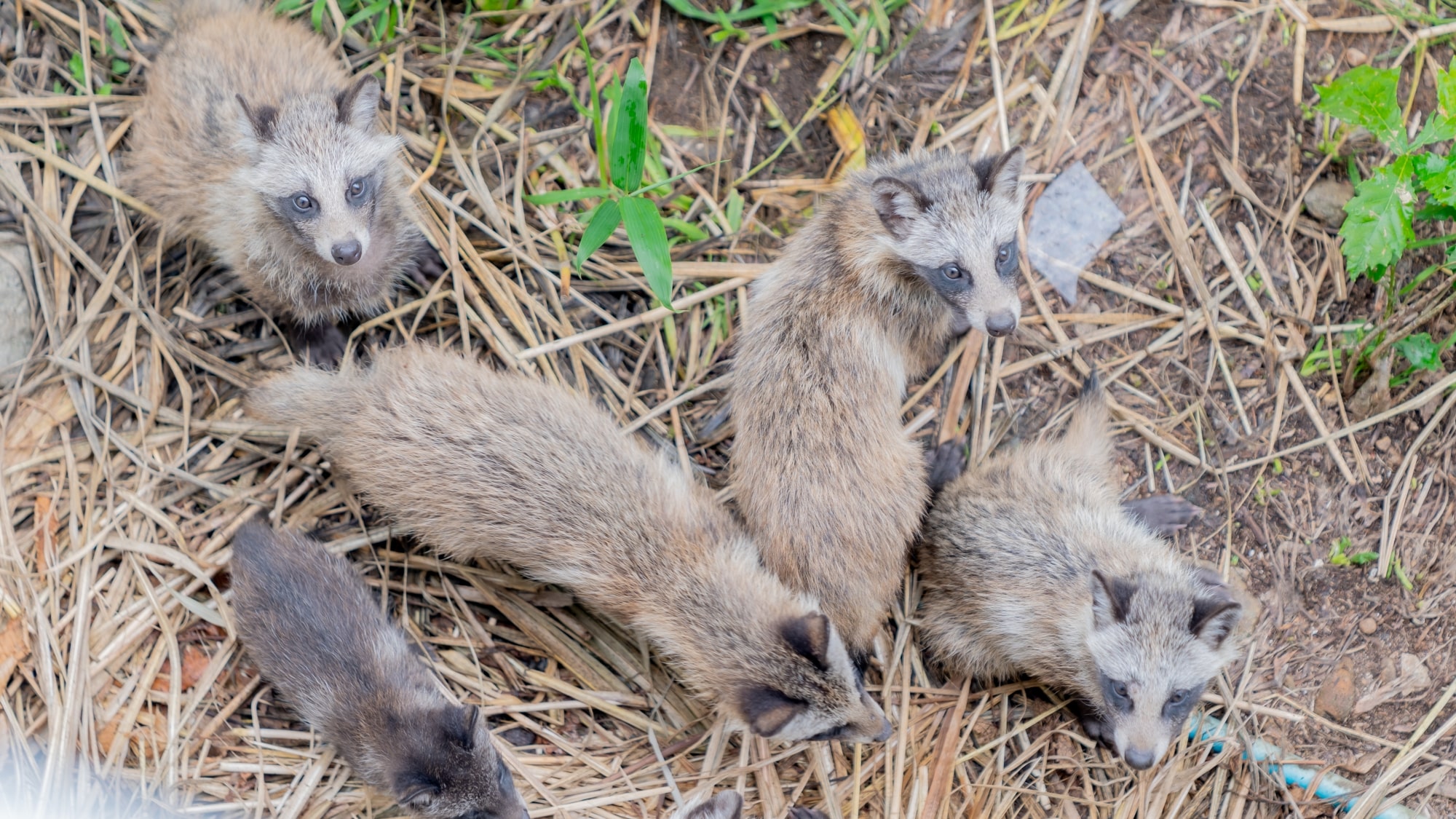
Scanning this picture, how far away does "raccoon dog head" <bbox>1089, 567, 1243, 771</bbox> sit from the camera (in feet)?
15.2

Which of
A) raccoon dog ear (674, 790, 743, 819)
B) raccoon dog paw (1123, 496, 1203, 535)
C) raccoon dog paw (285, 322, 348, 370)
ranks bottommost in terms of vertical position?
raccoon dog ear (674, 790, 743, 819)

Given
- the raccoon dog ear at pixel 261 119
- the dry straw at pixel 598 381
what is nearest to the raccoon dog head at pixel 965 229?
the dry straw at pixel 598 381

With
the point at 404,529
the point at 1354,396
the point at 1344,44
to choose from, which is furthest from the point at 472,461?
the point at 1344,44

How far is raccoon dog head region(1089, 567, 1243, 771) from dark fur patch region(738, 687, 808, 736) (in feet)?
4.76

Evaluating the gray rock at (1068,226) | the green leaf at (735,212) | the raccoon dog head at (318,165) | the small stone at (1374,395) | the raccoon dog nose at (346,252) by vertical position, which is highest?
the raccoon dog head at (318,165)

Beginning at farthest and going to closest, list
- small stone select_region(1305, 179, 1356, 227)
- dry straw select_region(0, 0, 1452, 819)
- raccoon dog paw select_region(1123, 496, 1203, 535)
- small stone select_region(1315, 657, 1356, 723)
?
small stone select_region(1305, 179, 1356, 227)
raccoon dog paw select_region(1123, 496, 1203, 535)
small stone select_region(1315, 657, 1356, 723)
dry straw select_region(0, 0, 1452, 819)

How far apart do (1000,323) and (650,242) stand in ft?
5.75

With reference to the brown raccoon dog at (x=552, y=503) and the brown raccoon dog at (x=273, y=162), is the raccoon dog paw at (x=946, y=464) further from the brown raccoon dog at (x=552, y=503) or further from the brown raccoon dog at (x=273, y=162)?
the brown raccoon dog at (x=273, y=162)

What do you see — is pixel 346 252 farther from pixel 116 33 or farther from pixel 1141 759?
pixel 1141 759

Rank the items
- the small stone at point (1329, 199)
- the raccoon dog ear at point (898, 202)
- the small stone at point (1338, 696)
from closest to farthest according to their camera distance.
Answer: the raccoon dog ear at point (898, 202)
the small stone at point (1338, 696)
the small stone at point (1329, 199)

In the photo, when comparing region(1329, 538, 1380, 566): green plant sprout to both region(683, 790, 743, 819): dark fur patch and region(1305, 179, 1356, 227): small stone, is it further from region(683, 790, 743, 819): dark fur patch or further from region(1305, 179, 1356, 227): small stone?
region(683, 790, 743, 819): dark fur patch

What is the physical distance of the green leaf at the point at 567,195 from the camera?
5.18 meters

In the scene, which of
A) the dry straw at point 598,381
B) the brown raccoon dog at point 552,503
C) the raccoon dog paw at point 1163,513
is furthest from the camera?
the raccoon dog paw at point 1163,513

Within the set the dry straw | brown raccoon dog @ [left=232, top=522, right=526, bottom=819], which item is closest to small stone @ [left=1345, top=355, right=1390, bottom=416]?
the dry straw
